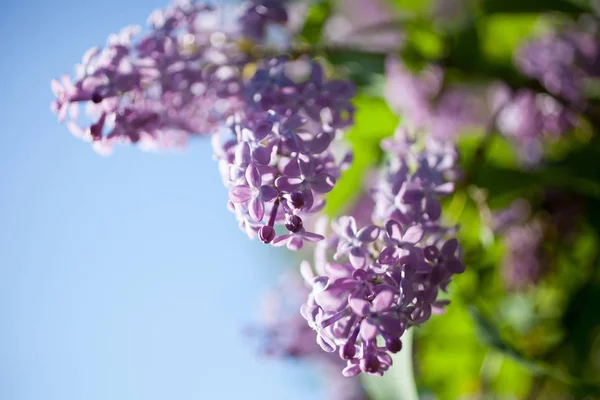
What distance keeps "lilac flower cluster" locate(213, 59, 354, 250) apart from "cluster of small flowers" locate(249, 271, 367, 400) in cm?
35

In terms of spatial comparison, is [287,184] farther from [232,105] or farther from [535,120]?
[535,120]

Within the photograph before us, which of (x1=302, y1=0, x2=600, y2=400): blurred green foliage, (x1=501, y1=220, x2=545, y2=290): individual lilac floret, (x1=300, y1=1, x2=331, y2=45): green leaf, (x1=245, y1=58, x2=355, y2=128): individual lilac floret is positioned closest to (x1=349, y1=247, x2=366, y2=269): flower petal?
(x1=245, y1=58, x2=355, y2=128): individual lilac floret

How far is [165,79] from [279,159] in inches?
5.9

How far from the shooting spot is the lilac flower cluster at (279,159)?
370mm

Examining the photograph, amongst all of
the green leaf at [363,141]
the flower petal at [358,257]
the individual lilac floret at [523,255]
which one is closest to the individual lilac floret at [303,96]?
the flower petal at [358,257]

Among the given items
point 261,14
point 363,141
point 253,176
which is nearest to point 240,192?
point 253,176

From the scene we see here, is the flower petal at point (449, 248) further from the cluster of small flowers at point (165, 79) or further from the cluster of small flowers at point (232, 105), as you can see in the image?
the cluster of small flowers at point (165, 79)

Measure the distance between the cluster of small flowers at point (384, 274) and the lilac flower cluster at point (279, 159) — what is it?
0.10ft

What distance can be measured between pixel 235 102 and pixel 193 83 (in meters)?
0.04

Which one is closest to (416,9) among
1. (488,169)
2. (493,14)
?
(493,14)

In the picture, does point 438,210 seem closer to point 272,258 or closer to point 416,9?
point 416,9

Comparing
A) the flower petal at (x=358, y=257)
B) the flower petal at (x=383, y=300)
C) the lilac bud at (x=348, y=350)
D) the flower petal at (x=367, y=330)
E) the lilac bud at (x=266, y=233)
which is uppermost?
the lilac bud at (x=266, y=233)

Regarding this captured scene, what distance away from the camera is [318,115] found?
0.44 metres

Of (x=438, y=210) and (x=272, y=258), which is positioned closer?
(x=438, y=210)
